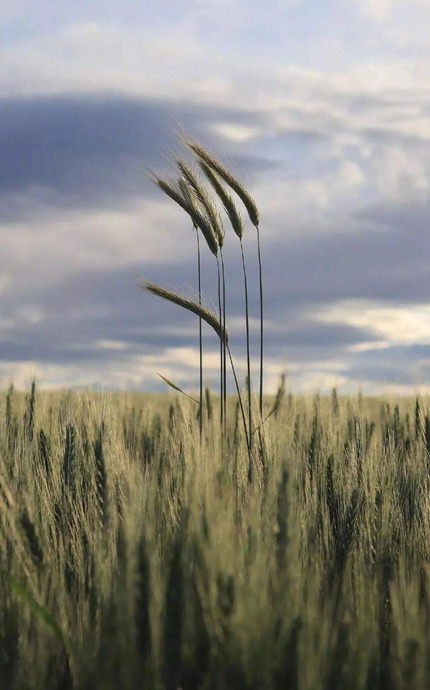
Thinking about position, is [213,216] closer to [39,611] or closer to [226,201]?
[226,201]

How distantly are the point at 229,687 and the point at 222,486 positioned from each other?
0.59 m

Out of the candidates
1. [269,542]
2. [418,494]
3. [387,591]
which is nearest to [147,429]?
[418,494]

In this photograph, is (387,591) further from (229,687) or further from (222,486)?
(229,687)

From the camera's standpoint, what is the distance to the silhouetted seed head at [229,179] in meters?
3.73

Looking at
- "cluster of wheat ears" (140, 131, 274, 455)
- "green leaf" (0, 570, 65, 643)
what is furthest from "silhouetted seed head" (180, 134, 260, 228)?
"green leaf" (0, 570, 65, 643)

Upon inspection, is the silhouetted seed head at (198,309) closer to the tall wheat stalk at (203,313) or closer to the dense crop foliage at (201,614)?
the tall wheat stalk at (203,313)

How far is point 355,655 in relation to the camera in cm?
179

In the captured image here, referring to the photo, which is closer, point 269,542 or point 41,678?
point 41,678

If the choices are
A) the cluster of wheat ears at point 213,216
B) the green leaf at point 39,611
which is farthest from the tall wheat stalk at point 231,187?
the green leaf at point 39,611

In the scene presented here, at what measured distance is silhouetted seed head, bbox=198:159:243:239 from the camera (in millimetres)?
3774

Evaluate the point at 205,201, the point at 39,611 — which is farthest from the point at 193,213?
the point at 39,611

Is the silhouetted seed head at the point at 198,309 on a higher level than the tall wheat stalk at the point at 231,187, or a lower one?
lower

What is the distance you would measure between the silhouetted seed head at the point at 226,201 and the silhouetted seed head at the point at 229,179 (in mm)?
28

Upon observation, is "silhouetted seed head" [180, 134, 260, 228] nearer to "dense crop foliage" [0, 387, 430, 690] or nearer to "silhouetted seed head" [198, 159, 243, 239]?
"silhouetted seed head" [198, 159, 243, 239]
